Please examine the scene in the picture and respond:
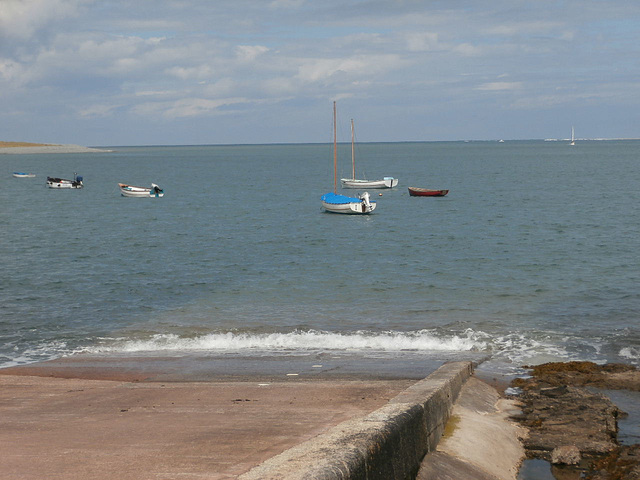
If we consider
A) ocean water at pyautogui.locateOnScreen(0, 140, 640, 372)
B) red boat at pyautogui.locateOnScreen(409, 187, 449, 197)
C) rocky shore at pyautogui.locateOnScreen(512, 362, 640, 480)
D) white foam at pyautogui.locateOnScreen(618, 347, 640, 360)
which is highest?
red boat at pyautogui.locateOnScreen(409, 187, 449, 197)

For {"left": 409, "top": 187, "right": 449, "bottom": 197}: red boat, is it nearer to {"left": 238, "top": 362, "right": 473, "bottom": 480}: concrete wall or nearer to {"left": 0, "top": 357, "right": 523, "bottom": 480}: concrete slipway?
{"left": 0, "top": 357, "right": 523, "bottom": 480}: concrete slipway

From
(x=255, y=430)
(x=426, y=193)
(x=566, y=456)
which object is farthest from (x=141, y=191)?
(x=566, y=456)

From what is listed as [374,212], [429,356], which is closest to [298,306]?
[429,356]

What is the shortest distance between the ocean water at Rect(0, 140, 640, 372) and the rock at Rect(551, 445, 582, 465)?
6.91 metres

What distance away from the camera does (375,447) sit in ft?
26.3

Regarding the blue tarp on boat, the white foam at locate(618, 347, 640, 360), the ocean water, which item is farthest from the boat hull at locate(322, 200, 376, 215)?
the white foam at locate(618, 347, 640, 360)

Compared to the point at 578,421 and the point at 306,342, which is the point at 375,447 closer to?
the point at 578,421

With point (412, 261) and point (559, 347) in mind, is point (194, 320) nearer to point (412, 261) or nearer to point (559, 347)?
point (559, 347)

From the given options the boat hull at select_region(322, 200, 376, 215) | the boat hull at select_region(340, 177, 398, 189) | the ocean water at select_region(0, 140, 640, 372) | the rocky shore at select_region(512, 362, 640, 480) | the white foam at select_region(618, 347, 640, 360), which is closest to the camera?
the rocky shore at select_region(512, 362, 640, 480)

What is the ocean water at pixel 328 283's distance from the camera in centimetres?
2083

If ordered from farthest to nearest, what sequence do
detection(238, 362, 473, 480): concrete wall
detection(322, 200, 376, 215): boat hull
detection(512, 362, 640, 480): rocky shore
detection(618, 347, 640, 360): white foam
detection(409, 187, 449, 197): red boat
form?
detection(409, 187, 449, 197): red boat
detection(322, 200, 376, 215): boat hull
detection(618, 347, 640, 360): white foam
detection(512, 362, 640, 480): rocky shore
detection(238, 362, 473, 480): concrete wall

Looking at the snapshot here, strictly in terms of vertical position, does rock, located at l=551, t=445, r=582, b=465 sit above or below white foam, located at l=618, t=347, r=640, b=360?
above

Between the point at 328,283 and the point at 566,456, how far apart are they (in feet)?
65.9

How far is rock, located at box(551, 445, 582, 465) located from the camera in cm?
1109
